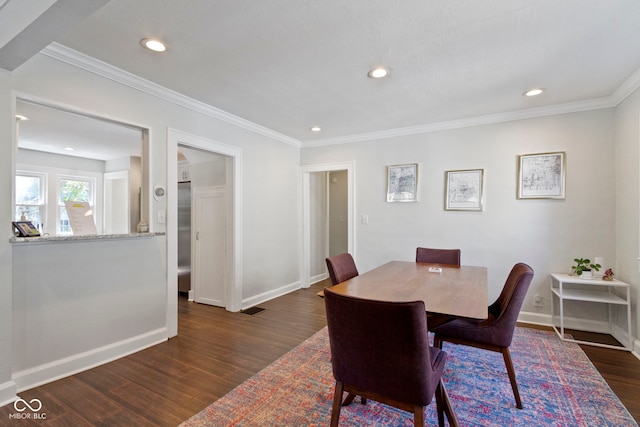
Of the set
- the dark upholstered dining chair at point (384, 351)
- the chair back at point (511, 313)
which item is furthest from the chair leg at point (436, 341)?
the dark upholstered dining chair at point (384, 351)

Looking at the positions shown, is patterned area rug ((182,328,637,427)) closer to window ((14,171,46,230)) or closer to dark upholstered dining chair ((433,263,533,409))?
dark upholstered dining chair ((433,263,533,409))

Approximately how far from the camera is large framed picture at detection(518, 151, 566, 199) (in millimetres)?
3373

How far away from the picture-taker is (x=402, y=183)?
13.9ft

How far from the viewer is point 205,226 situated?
4277mm

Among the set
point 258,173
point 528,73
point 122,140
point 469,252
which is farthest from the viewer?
point 122,140

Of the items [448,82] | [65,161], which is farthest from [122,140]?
[448,82]

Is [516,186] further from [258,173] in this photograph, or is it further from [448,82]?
[258,173]

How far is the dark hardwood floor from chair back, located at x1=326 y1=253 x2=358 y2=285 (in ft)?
2.90

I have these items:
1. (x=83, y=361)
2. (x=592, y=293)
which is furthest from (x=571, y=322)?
(x=83, y=361)

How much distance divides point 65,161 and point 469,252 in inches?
280

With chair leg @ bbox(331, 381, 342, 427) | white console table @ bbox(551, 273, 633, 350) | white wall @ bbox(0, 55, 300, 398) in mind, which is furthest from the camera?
white console table @ bbox(551, 273, 633, 350)

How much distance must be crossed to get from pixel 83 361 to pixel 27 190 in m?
4.61

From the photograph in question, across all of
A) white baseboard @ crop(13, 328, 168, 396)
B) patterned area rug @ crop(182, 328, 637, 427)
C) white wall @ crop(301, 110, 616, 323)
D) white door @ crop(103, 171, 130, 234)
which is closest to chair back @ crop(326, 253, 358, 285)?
patterned area rug @ crop(182, 328, 637, 427)

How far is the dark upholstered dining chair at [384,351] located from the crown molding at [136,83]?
8.46 ft
